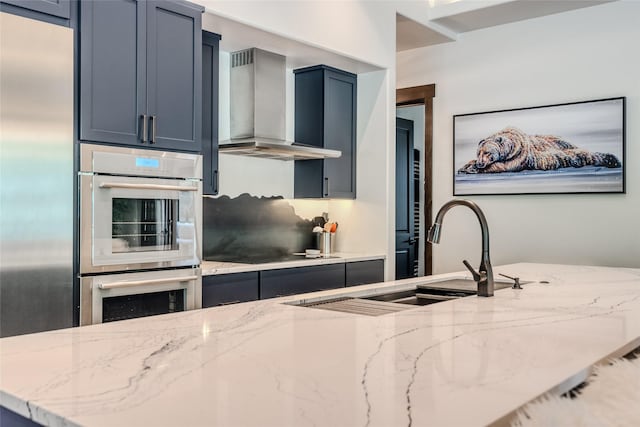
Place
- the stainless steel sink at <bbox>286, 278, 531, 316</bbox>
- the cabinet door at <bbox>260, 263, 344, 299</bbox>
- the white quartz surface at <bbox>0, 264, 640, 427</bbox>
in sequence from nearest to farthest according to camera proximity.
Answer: the white quartz surface at <bbox>0, 264, 640, 427</bbox>, the stainless steel sink at <bbox>286, 278, 531, 316</bbox>, the cabinet door at <bbox>260, 263, 344, 299</bbox>

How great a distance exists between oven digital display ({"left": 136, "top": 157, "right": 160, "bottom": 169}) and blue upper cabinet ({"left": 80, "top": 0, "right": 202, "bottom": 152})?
0.07 meters

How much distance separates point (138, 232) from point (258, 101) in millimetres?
1483

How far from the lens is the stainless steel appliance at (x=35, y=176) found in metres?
2.37

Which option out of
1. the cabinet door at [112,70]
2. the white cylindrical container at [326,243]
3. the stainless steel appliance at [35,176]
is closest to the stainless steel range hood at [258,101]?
the white cylindrical container at [326,243]

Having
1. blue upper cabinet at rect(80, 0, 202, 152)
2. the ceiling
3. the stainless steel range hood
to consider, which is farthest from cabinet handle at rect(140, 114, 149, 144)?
the ceiling

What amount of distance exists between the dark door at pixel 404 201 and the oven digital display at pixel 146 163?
367 cm

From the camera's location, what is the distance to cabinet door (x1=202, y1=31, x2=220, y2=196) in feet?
11.7

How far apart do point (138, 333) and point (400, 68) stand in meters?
4.72

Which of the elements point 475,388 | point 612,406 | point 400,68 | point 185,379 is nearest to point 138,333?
point 185,379

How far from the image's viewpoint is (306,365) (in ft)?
3.81

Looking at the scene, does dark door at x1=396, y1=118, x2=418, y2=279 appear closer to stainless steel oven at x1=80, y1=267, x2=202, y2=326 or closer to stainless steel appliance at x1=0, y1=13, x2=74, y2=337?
stainless steel oven at x1=80, y1=267, x2=202, y2=326

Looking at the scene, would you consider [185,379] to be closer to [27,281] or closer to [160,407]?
[160,407]

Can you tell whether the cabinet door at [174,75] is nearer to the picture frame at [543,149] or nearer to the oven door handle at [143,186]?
the oven door handle at [143,186]

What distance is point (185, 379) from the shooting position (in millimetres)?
1060
